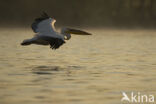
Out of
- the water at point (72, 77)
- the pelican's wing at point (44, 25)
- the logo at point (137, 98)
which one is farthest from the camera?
the pelican's wing at point (44, 25)

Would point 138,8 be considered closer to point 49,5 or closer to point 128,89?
point 49,5

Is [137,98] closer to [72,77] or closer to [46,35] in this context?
[72,77]

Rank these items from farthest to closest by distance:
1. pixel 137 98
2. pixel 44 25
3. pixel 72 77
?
pixel 44 25 → pixel 72 77 → pixel 137 98

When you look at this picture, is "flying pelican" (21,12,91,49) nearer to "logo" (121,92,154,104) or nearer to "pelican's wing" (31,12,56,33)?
"pelican's wing" (31,12,56,33)

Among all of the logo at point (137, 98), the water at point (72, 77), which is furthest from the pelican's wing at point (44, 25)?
the logo at point (137, 98)

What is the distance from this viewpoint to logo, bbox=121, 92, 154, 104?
29.3ft

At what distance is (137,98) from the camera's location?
29.9ft

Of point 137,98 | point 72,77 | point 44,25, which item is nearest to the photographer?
point 137,98

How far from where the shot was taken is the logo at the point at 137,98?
8.92 metres

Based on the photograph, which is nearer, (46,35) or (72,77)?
(72,77)

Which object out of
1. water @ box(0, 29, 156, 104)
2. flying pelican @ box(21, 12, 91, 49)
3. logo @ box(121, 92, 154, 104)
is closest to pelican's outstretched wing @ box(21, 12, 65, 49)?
flying pelican @ box(21, 12, 91, 49)

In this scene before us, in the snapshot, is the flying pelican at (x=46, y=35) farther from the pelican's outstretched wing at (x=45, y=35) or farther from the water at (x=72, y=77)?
the water at (x=72, y=77)

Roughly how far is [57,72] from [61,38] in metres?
0.83

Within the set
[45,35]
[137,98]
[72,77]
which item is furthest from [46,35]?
[137,98]
